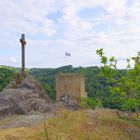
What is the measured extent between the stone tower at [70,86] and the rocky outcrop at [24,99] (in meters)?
7.64

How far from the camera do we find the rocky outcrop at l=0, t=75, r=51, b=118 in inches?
478

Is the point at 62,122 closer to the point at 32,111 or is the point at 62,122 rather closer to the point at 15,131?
the point at 15,131

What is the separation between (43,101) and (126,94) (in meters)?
3.09

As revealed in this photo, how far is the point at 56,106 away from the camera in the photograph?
13.1m

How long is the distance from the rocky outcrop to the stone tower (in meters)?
7.64

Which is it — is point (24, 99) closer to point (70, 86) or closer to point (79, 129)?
point (79, 129)

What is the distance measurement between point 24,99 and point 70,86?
11236 millimetres

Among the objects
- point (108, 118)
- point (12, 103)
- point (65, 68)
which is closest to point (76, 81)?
point (12, 103)

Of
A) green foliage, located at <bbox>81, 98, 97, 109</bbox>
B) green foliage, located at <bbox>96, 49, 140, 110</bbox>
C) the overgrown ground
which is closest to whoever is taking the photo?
the overgrown ground

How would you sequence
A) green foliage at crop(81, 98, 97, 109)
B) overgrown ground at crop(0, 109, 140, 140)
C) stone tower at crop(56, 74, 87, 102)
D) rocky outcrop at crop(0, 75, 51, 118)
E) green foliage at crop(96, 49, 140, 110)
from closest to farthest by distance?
overgrown ground at crop(0, 109, 140, 140), green foliage at crop(96, 49, 140, 110), rocky outcrop at crop(0, 75, 51, 118), green foliage at crop(81, 98, 97, 109), stone tower at crop(56, 74, 87, 102)

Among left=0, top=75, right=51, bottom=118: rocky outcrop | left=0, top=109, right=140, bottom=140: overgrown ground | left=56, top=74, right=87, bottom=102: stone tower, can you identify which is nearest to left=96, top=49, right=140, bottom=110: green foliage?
left=0, top=109, right=140, bottom=140: overgrown ground

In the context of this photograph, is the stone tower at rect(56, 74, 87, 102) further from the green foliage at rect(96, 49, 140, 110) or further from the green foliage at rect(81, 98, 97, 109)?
the green foliage at rect(96, 49, 140, 110)

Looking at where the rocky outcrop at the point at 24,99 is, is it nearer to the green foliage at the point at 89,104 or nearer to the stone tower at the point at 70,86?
the green foliage at the point at 89,104

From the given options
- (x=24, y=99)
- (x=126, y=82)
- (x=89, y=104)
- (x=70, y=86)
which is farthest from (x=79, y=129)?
(x=70, y=86)
